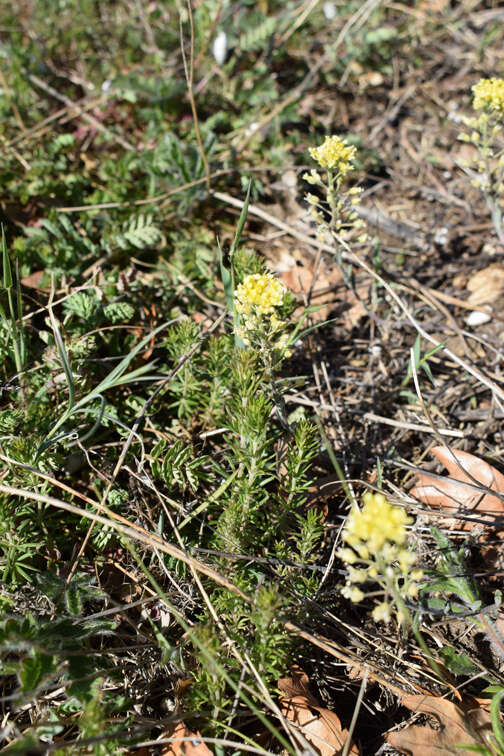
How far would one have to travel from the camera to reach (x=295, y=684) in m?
2.21

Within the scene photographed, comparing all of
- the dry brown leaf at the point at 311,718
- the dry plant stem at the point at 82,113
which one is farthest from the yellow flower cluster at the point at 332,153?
the dry brown leaf at the point at 311,718

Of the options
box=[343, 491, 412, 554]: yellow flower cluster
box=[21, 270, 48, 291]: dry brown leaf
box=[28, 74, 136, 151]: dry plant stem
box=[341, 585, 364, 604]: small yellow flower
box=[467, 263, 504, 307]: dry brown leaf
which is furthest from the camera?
box=[28, 74, 136, 151]: dry plant stem

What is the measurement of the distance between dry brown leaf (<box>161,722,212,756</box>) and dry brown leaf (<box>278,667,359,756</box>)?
1.14ft

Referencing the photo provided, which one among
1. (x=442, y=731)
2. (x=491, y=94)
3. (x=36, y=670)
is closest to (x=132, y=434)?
(x=36, y=670)

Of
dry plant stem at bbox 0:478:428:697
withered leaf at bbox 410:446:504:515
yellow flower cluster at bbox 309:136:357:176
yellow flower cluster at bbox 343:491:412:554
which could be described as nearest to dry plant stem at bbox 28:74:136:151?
yellow flower cluster at bbox 309:136:357:176

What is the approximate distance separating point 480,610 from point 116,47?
510cm

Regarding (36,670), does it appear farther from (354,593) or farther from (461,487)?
(461,487)

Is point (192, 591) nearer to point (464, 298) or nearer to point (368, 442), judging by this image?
point (368, 442)

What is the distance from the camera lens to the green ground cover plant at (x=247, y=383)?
7.00 feet

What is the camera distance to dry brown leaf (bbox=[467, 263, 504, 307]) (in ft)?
11.9

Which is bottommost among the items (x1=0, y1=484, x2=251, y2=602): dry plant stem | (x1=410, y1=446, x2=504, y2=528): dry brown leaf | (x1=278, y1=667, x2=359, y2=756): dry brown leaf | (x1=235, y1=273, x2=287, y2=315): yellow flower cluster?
(x1=278, y1=667, x2=359, y2=756): dry brown leaf

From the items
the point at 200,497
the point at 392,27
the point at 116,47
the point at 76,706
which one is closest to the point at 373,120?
the point at 392,27

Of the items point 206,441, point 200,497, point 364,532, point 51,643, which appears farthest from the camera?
point 206,441

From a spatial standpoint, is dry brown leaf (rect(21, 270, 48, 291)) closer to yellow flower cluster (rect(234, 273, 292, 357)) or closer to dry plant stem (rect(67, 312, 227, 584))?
dry plant stem (rect(67, 312, 227, 584))
